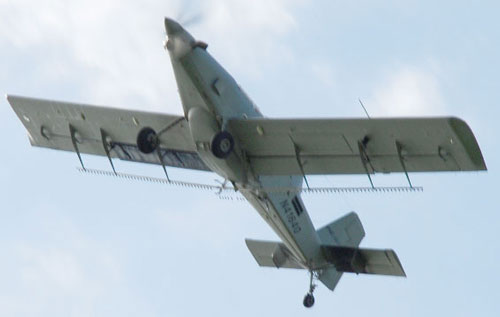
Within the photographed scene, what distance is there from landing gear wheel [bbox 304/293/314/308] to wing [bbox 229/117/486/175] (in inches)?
177

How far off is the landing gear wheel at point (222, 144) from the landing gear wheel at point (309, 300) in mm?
6497

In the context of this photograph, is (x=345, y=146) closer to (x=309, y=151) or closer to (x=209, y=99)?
(x=309, y=151)

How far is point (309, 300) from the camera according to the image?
40406 mm

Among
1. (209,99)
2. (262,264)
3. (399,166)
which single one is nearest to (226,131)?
(209,99)

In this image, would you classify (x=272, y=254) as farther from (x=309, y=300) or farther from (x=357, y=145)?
(x=357, y=145)

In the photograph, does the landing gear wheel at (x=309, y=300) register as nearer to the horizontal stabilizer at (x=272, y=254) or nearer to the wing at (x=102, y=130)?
the horizontal stabilizer at (x=272, y=254)

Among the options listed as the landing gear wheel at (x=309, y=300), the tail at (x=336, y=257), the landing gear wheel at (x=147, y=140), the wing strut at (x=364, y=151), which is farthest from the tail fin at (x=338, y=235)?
the landing gear wheel at (x=147, y=140)

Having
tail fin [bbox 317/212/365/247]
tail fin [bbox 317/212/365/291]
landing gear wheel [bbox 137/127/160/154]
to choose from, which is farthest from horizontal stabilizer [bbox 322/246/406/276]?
landing gear wheel [bbox 137/127/160/154]

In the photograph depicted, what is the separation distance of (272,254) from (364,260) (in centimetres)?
265

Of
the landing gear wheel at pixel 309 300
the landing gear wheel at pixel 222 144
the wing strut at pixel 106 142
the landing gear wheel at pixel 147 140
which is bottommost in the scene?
the landing gear wheel at pixel 309 300

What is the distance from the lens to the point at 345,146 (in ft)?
119

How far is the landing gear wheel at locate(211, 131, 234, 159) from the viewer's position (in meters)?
35.2

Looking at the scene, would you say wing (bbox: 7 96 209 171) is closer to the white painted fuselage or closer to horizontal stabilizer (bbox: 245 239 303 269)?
the white painted fuselage

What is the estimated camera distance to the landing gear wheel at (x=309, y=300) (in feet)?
132
